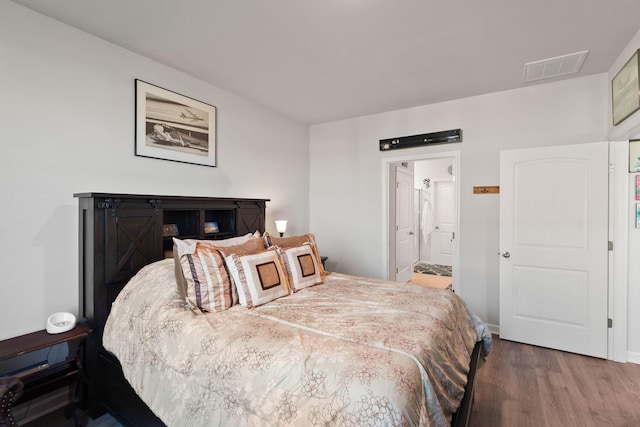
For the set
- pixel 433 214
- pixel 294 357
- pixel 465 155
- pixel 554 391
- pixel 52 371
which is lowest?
pixel 554 391

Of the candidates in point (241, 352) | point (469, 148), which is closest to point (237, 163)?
point (241, 352)

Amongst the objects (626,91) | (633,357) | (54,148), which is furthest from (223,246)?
(633,357)

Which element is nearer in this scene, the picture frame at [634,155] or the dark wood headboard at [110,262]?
the dark wood headboard at [110,262]

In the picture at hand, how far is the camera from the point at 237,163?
3416 mm

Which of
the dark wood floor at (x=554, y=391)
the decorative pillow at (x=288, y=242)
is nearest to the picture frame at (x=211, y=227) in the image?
the decorative pillow at (x=288, y=242)

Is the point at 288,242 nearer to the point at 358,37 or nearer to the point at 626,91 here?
the point at 358,37

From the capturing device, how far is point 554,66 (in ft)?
8.89

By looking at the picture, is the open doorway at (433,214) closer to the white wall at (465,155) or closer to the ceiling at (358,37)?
the white wall at (465,155)

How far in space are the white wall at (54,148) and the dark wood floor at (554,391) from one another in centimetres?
305

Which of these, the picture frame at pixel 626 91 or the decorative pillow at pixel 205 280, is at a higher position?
the picture frame at pixel 626 91

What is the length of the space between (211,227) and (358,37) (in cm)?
214

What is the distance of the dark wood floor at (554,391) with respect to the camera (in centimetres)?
198

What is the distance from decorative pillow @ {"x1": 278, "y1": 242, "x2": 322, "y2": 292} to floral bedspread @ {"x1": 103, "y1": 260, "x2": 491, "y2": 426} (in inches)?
8.0

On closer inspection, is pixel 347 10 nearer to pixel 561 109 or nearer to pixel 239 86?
pixel 239 86
